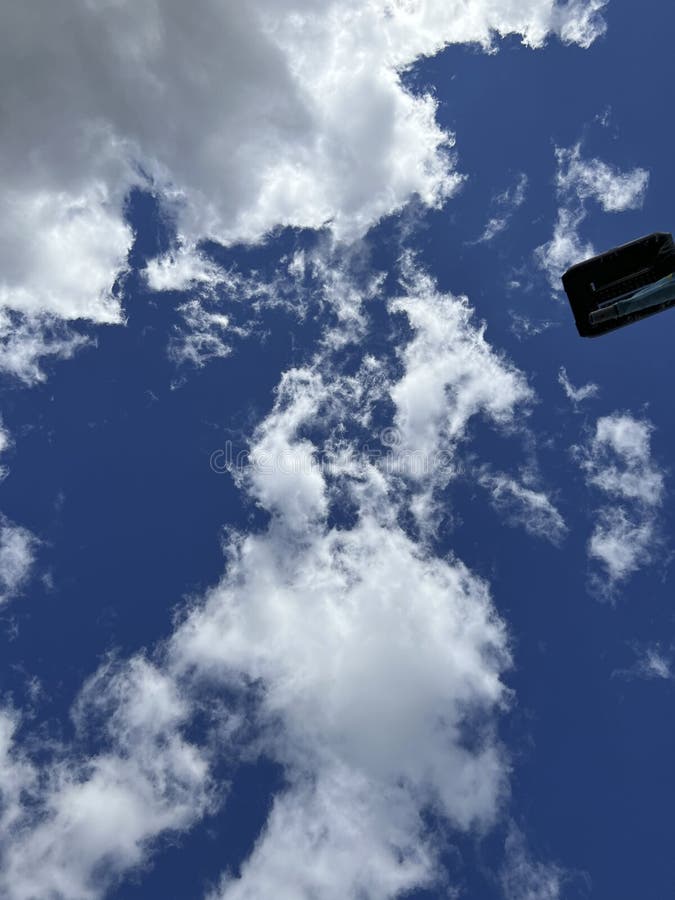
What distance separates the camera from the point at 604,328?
85062 mm

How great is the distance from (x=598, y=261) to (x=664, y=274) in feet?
32.1

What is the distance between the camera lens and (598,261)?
82500 millimetres

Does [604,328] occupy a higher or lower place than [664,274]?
lower

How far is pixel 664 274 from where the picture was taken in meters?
81.8

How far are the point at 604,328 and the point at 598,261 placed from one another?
33.1 feet

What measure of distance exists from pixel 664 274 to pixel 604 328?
10892mm
